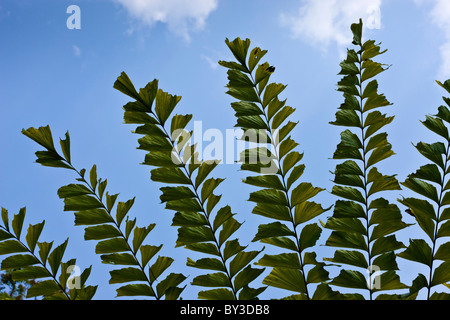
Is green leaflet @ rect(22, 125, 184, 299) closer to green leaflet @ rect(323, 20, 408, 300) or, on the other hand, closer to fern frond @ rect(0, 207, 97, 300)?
fern frond @ rect(0, 207, 97, 300)

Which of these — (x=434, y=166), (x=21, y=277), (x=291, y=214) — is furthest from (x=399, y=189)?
(x=21, y=277)

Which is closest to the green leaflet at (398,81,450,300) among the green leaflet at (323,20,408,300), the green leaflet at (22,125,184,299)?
the green leaflet at (323,20,408,300)

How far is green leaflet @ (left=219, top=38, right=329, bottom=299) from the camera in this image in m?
1.19

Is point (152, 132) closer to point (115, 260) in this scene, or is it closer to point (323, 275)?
point (115, 260)

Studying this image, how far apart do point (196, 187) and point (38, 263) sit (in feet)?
1.67

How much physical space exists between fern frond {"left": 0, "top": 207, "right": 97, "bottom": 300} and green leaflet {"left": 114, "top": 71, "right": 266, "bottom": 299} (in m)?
0.16

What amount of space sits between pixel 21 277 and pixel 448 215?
1.24m

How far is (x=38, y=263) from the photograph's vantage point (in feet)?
3.97

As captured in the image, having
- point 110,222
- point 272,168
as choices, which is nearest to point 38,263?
point 110,222

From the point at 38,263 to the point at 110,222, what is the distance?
0.79 ft

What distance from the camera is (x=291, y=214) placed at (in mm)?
1223

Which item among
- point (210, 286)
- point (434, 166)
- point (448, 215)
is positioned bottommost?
point (210, 286)

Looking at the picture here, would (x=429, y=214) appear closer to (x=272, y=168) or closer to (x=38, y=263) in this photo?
(x=272, y=168)

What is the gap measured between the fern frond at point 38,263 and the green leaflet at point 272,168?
0.53 meters
